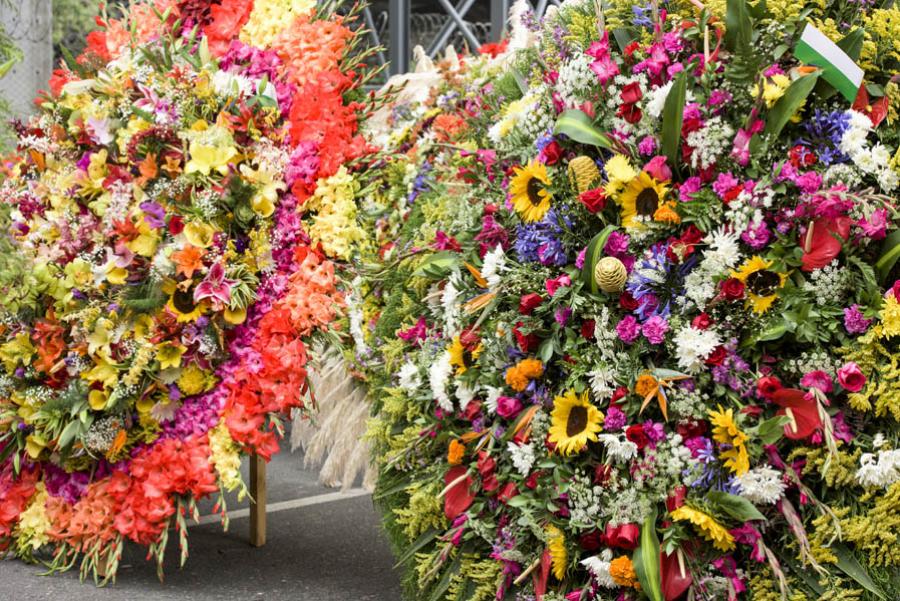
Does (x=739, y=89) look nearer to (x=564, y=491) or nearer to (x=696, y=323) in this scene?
(x=696, y=323)

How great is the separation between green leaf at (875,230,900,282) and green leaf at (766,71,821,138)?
368mm

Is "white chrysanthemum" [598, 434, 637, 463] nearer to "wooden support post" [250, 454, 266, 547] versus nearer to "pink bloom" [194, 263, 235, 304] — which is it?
"pink bloom" [194, 263, 235, 304]

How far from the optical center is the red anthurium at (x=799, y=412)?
2297 millimetres

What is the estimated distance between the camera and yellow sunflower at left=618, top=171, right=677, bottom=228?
8.21 feet

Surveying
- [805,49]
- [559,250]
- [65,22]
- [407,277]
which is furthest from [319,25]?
[65,22]

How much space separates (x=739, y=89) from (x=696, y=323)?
609 mm

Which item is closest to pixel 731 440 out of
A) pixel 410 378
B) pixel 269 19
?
pixel 410 378

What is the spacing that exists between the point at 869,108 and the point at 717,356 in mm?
742

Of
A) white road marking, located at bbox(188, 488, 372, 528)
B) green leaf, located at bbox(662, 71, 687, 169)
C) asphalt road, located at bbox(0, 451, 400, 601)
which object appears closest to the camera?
green leaf, located at bbox(662, 71, 687, 169)

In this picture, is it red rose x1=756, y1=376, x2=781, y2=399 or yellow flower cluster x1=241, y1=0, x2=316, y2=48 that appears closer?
red rose x1=756, y1=376, x2=781, y2=399

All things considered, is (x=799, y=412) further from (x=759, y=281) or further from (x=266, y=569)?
(x=266, y=569)

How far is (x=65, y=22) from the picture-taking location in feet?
52.4

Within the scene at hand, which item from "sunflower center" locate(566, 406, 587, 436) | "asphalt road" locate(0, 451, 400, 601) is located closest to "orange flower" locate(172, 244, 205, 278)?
"asphalt road" locate(0, 451, 400, 601)

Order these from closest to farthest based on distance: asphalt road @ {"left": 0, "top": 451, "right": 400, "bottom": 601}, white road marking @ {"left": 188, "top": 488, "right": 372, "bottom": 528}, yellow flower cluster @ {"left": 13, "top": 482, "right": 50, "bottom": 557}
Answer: asphalt road @ {"left": 0, "top": 451, "right": 400, "bottom": 601}, yellow flower cluster @ {"left": 13, "top": 482, "right": 50, "bottom": 557}, white road marking @ {"left": 188, "top": 488, "right": 372, "bottom": 528}
